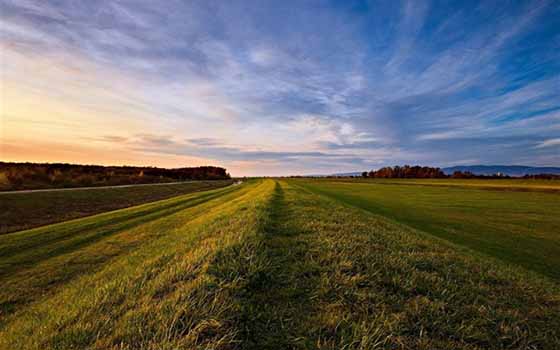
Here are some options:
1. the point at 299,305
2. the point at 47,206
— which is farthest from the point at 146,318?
the point at 47,206

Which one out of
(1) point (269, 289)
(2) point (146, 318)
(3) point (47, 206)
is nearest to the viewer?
(2) point (146, 318)

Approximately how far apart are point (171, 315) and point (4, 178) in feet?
126

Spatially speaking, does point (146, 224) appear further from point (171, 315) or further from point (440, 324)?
point (440, 324)

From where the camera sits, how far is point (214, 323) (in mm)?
2213

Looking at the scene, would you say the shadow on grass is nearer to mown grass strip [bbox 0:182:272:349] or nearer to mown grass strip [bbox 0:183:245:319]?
mown grass strip [bbox 0:182:272:349]

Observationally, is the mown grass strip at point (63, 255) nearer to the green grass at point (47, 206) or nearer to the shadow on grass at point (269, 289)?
the shadow on grass at point (269, 289)

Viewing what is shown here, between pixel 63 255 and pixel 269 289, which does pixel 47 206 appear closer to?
pixel 63 255

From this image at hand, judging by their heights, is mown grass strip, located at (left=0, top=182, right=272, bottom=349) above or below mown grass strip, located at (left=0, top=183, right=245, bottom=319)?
above

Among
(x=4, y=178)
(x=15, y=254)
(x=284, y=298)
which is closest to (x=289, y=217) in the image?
(x=284, y=298)

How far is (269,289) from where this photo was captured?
3195 mm

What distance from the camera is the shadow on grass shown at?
87.8 inches

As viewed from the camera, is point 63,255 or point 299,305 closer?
point 299,305

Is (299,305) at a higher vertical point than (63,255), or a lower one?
higher

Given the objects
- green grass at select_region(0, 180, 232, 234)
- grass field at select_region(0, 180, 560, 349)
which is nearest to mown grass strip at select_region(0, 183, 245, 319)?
grass field at select_region(0, 180, 560, 349)
